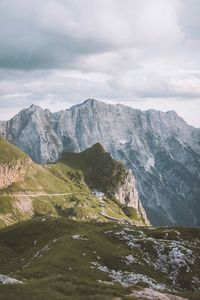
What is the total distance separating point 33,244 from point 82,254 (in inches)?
1142

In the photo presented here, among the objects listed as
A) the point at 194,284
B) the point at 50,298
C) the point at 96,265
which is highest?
the point at 50,298

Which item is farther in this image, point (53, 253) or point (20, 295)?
point (53, 253)

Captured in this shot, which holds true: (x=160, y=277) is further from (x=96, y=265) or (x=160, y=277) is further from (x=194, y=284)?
(x=96, y=265)

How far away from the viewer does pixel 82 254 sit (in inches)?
3526

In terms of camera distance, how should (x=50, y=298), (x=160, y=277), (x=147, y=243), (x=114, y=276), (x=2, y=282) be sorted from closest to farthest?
1. (x=50, y=298)
2. (x=2, y=282)
3. (x=114, y=276)
4. (x=160, y=277)
5. (x=147, y=243)

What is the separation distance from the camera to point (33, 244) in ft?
376

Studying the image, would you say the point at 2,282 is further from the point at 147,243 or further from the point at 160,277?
the point at 147,243

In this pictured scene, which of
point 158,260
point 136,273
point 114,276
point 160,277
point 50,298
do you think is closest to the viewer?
point 50,298

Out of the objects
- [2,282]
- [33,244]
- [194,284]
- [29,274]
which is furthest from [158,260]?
[2,282]

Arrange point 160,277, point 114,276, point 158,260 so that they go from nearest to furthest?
point 114,276 < point 160,277 < point 158,260

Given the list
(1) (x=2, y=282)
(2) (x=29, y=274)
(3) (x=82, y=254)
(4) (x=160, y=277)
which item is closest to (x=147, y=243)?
(4) (x=160, y=277)

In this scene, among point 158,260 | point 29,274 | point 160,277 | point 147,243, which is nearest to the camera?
point 29,274

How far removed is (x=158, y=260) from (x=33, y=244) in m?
34.2

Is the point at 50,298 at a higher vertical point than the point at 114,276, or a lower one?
higher
